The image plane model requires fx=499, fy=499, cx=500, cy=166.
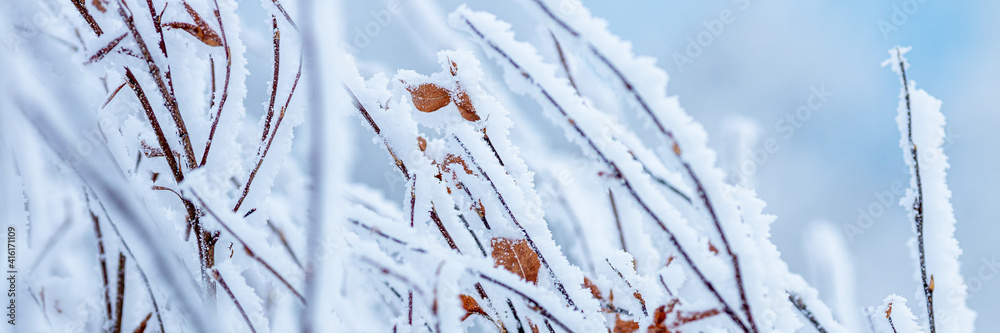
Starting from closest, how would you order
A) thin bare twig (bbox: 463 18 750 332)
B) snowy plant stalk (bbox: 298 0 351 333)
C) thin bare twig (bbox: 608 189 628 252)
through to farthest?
1. snowy plant stalk (bbox: 298 0 351 333)
2. thin bare twig (bbox: 463 18 750 332)
3. thin bare twig (bbox: 608 189 628 252)

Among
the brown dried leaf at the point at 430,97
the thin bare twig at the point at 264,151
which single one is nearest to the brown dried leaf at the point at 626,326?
the brown dried leaf at the point at 430,97

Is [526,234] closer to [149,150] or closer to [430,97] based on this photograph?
[430,97]

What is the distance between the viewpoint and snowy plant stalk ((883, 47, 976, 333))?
461 mm

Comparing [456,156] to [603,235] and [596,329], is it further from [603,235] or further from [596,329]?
[603,235]

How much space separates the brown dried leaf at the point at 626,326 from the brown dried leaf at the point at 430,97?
0.27 m

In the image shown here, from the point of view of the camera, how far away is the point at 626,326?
0.46 meters

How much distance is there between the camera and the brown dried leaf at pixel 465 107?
1.61ft

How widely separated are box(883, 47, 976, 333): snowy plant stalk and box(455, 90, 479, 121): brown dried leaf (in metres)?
0.39

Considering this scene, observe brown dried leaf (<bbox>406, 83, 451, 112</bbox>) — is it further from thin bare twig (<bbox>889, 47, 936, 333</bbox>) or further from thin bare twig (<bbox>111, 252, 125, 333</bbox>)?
thin bare twig (<bbox>889, 47, 936, 333</bbox>)

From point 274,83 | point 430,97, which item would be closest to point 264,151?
point 274,83

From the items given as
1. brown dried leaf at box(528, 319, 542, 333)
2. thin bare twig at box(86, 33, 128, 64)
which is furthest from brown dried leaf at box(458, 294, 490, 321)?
thin bare twig at box(86, 33, 128, 64)

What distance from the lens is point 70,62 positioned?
482mm

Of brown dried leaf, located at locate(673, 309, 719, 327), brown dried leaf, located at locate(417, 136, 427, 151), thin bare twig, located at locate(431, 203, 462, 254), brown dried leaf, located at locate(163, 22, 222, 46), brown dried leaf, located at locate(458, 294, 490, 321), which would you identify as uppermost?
brown dried leaf, located at locate(163, 22, 222, 46)

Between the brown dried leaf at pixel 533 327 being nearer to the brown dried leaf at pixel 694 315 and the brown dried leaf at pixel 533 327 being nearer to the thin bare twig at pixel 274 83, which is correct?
the brown dried leaf at pixel 694 315
